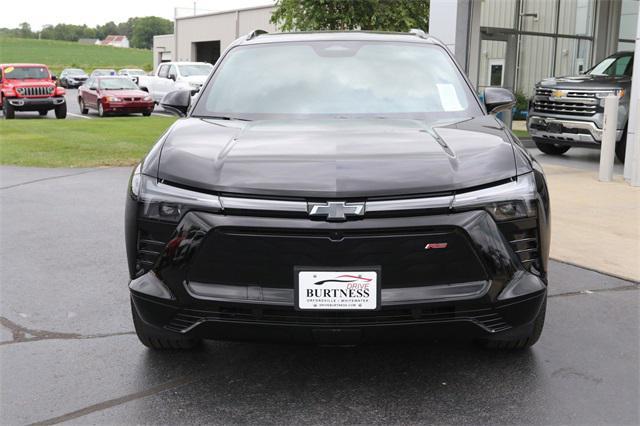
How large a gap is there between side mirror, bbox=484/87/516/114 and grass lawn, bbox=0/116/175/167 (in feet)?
27.3

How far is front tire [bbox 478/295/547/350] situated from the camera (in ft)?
11.0

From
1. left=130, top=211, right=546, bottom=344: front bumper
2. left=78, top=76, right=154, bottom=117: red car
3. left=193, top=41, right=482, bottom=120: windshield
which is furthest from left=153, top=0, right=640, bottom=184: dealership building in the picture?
left=130, top=211, right=546, bottom=344: front bumper

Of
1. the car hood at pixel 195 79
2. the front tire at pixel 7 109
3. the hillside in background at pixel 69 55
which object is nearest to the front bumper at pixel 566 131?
the car hood at pixel 195 79

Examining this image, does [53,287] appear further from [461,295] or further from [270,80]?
[461,295]

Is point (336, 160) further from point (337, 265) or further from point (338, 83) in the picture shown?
point (338, 83)

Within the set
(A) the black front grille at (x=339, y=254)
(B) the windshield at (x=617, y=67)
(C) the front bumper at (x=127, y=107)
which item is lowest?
(C) the front bumper at (x=127, y=107)

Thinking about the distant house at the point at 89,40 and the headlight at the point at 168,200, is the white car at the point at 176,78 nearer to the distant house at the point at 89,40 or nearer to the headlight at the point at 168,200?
the headlight at the point at 168,200

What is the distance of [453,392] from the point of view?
3271 millimetres

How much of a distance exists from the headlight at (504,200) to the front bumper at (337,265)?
1.6 inches

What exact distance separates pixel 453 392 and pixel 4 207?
20.4 ft

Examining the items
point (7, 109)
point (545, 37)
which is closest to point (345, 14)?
point (545, 37)

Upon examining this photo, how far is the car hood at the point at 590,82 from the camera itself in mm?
12023

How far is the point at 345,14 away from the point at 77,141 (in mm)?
7145

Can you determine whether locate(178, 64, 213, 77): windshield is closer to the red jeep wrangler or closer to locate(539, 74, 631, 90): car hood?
the red jeep wrangler
